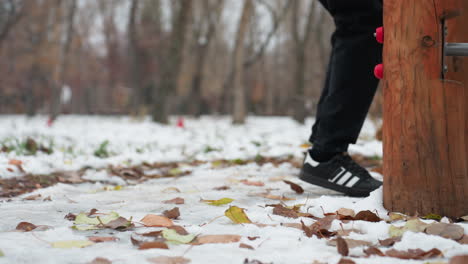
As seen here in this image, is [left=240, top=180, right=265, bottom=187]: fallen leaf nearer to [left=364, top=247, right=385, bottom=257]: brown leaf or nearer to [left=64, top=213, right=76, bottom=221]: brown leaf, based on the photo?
[left=64, top=213, right=76, bottom=221]: brown leaf

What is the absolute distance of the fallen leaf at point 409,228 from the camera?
124cm

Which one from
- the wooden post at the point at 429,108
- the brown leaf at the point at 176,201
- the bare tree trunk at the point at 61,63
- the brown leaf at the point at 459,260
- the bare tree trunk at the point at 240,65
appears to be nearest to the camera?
the brown leaf at the point at 459,260

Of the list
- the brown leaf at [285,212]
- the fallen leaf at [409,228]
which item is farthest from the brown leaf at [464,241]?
the brown leaf at [285,212]

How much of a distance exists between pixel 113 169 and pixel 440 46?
2409 mm

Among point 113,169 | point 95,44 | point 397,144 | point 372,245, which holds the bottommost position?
point 113,169

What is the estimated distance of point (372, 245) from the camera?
116 centimetres

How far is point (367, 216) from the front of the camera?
1.43 meters

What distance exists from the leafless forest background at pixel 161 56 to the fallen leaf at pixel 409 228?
4.71m

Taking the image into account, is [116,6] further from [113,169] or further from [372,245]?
[372,245]

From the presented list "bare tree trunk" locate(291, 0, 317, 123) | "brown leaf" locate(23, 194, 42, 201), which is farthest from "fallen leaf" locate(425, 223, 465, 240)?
"bare tree trunk" locate(291, 0, 317, 123)

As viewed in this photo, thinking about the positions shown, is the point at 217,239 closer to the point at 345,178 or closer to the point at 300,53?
the point at 345,178

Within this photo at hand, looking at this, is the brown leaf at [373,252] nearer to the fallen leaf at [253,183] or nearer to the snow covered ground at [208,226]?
the snow covered ground at [208,226]

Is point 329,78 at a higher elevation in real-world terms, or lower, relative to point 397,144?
higher

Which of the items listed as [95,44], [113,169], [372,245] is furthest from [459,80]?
[95,44]
